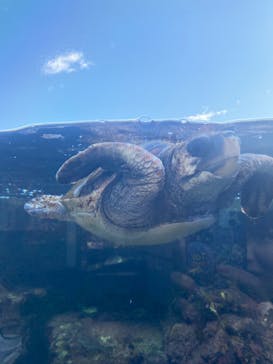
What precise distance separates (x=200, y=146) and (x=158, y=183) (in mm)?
1180

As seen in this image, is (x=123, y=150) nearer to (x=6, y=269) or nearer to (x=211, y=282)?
(x=211, y=282)

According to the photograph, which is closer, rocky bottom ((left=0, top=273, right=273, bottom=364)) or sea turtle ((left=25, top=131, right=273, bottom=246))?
rocky bottom ((left=0, top=273, right=273, bottom=364))

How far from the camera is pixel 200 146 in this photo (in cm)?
556

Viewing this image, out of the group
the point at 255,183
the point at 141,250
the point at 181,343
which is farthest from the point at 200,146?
the point at 141,250

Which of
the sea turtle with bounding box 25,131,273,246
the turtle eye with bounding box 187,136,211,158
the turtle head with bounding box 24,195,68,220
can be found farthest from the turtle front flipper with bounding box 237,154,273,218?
the turtle head with bounding box 24,195,68,220

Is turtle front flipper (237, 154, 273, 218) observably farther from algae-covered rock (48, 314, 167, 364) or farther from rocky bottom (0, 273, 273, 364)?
algae-covered rock (48, 314, 167, 364)

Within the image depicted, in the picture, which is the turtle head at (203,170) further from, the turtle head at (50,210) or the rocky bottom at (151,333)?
the turtle head at (50,210)

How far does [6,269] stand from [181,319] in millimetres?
6794

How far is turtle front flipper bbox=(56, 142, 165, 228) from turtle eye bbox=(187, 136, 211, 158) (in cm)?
77

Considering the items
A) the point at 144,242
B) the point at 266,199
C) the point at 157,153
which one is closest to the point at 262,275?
the point at 266,199

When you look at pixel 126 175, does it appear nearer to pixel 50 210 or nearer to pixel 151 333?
pixel 50 210

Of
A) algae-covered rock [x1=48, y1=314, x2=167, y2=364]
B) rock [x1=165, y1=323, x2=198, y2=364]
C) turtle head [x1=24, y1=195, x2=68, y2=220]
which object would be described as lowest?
algae-covered rock [x1=48, y1=314, x2=167, y2=364]

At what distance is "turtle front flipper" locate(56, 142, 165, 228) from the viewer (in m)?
5.98

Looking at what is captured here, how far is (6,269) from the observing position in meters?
10.3
